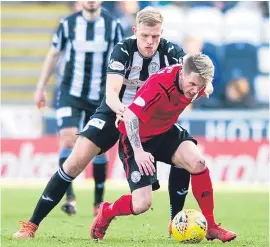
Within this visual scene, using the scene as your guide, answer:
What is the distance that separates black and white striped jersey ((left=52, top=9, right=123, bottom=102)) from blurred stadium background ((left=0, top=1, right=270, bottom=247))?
1.46 metres

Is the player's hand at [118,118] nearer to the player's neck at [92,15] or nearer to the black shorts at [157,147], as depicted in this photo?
the black shorts at [157,147]

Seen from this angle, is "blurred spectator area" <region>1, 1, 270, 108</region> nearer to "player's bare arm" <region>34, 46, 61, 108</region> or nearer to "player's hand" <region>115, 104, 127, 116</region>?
"player's bare arm" <region>34, 46, 61, 108</region>

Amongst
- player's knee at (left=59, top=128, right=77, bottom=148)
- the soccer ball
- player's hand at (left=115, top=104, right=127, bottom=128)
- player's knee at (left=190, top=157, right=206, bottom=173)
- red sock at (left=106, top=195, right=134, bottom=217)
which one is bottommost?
the soccer ball

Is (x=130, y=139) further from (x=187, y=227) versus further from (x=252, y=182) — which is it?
(x=252, y=182)

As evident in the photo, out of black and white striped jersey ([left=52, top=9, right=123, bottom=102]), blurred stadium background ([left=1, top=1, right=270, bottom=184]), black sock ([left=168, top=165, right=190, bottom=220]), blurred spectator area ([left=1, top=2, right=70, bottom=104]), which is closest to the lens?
black sock ([left=168, top=165, right=190, bottom=220])

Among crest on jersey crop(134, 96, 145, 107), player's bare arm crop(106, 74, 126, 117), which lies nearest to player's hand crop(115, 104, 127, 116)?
player's bare arm crop(106, 74, 126, 117)

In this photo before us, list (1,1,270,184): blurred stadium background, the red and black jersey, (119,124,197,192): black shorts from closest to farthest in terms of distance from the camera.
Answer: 1. the red and black jersey
2. (119,124,197,192): black shorts
3. (1,1,270,184): blurred stadium background

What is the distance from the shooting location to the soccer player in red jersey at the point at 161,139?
7.13m

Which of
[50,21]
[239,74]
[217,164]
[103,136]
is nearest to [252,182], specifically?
[217,164]

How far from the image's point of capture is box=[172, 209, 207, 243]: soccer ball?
7.19 m

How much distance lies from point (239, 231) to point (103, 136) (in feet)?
6.09

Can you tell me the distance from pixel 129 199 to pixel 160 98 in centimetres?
85

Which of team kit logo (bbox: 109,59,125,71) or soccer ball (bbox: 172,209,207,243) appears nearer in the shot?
soccer ball (bbox: 172,209,207,243)

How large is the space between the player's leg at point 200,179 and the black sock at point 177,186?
0.89ft
